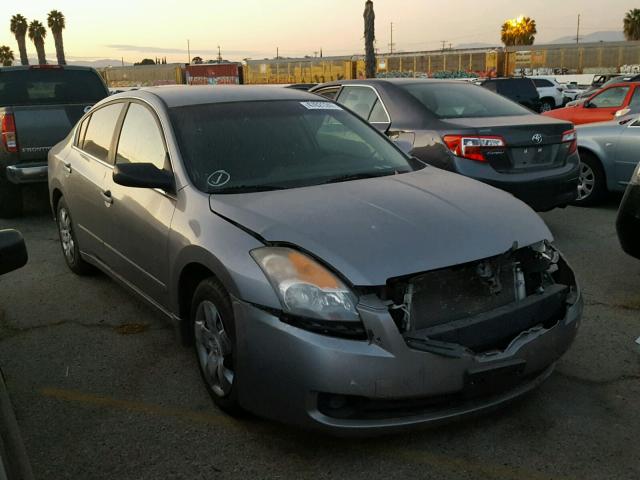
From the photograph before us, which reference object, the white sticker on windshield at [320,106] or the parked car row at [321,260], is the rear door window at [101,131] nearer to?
the parked car row at [321,260]

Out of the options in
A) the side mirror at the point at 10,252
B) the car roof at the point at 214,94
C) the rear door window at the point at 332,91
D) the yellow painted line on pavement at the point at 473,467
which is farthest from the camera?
the rear door window at the point at 332,91

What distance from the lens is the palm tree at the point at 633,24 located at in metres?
65.1

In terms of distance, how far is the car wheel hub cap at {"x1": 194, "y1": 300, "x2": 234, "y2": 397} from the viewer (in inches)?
115

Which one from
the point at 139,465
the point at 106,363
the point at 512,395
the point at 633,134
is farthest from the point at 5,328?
the point at 633,134

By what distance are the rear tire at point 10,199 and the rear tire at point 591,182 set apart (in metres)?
6.71

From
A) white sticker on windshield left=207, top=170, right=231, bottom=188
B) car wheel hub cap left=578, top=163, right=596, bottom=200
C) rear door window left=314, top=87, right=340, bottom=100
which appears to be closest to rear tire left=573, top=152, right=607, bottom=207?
car wheel hub cap left=578, top=163, right=596, bottom=200

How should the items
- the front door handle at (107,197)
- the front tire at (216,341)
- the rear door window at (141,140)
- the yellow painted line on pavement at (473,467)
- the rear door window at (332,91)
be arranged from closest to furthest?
the yellow painted line on pavement at (473,467) → the front tire at (216,341) → the rear door window at (141,140) → the front door handle at (107,197) → the rear door window at (332,91)

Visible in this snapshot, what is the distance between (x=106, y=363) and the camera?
3715 mm

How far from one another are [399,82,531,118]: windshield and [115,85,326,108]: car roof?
7.63 ft

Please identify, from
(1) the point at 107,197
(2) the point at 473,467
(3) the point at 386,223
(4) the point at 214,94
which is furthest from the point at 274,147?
(2) the point at 473,467

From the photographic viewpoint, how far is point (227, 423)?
9.89ft

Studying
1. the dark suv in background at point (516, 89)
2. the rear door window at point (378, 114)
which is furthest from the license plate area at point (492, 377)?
the dark suv in background at point (516, 89)

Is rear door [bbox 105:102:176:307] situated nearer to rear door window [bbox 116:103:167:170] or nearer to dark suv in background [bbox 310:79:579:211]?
rear door window [bbox 116:103:167:170]

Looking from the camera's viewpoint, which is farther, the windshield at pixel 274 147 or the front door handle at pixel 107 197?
the front door handle at pixel 107 197
